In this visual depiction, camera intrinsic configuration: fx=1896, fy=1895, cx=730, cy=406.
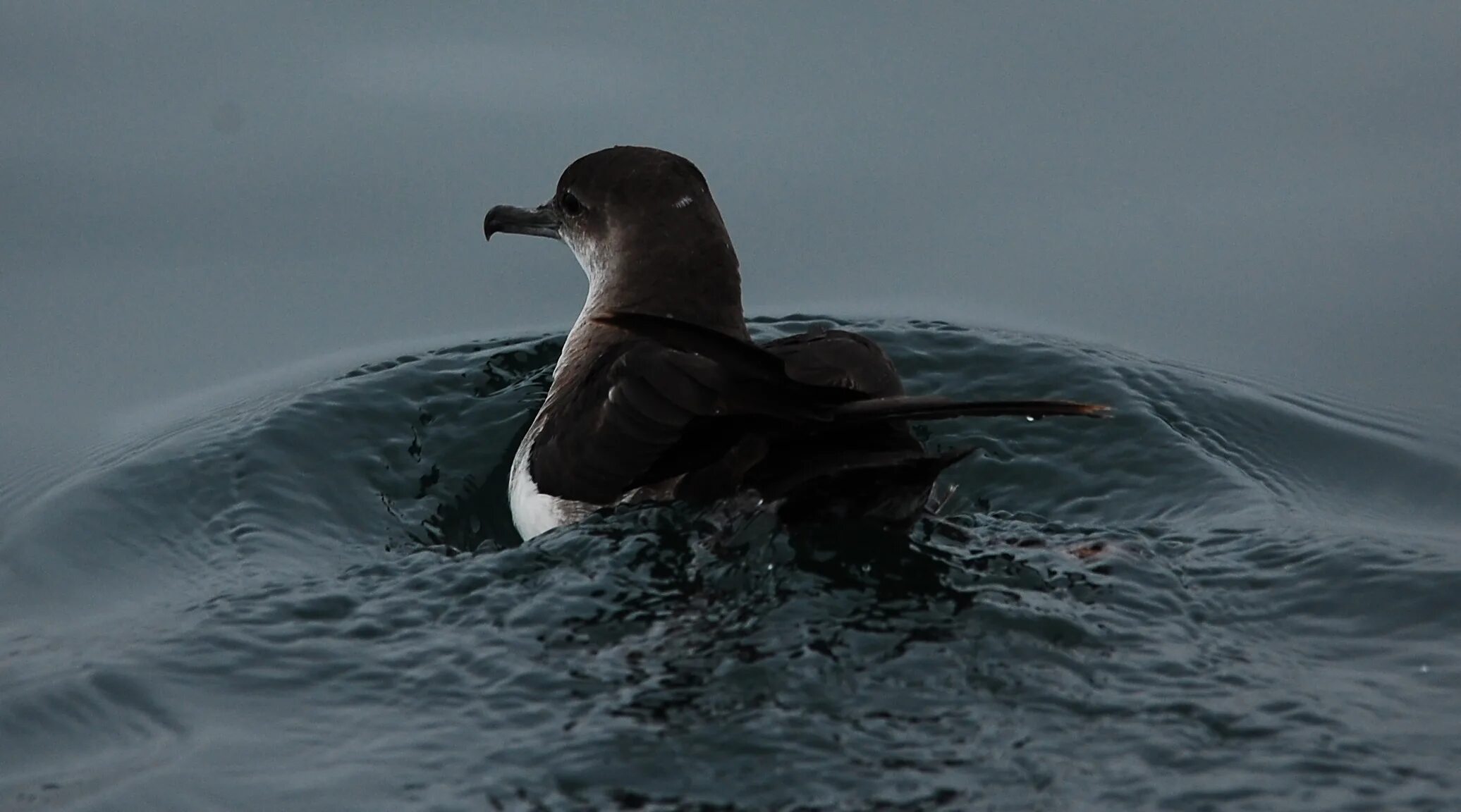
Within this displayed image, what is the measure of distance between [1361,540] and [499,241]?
4674mm

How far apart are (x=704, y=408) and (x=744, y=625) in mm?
806

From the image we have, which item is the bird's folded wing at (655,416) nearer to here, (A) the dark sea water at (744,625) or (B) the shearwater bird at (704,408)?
(B) the shearwater bird at (704,408)

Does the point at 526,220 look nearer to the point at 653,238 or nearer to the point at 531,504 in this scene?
the point at 653,238

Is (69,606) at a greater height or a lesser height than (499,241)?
lesser

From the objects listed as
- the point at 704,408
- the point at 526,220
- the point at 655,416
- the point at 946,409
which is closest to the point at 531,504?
the point at 655,416

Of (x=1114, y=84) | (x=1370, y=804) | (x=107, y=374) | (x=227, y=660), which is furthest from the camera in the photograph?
(x=1114, y=84)

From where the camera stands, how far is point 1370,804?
520 cm

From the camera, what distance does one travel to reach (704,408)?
642 centimetres

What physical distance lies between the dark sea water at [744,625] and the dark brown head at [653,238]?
1.07 m

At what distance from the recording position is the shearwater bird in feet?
20.1

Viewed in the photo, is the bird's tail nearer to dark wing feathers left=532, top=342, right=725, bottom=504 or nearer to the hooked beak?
dark wing feathers left=532, top=342, right=725, bottom=504

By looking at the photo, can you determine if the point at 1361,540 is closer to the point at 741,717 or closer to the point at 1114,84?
the point at 741,717

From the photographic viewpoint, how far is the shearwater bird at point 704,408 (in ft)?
20.1

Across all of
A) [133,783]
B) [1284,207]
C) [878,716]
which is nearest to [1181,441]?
[1284,207]
